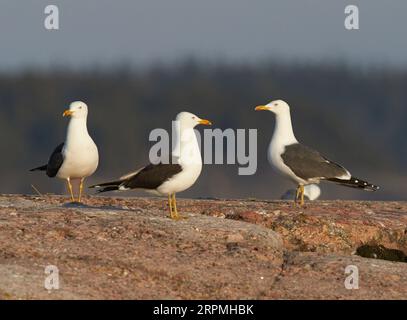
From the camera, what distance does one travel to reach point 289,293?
9.85m

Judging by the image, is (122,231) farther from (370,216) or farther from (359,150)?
(359,150)

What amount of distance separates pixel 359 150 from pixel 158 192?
3681 cm

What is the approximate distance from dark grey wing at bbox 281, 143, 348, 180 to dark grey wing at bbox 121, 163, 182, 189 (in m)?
2.82

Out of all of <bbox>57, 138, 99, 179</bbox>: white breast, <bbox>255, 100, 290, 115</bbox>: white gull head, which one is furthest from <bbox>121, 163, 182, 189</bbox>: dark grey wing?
<bbox>255, 100, 290, 115</bbox>: white gull head

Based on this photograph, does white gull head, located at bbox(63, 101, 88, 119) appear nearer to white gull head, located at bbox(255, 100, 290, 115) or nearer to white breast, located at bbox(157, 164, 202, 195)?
white gull head, located at bbox(255, 100, 290, 115)

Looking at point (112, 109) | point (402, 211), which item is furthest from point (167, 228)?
point (112, 109)

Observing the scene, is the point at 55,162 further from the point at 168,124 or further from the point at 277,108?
the point at 168,124

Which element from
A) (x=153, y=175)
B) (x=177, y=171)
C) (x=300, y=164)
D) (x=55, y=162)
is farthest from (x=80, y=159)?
(x=300, y=164)

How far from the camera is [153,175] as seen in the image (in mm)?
12031

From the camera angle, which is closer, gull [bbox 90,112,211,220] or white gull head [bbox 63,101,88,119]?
gull [bbox 90,112,211,220]

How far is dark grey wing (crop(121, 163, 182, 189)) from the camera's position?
1187 centimetres

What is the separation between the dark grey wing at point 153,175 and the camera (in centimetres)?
1187

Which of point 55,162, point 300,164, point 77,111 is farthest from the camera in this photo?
point 300,164

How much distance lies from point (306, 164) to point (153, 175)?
10.4 feet
